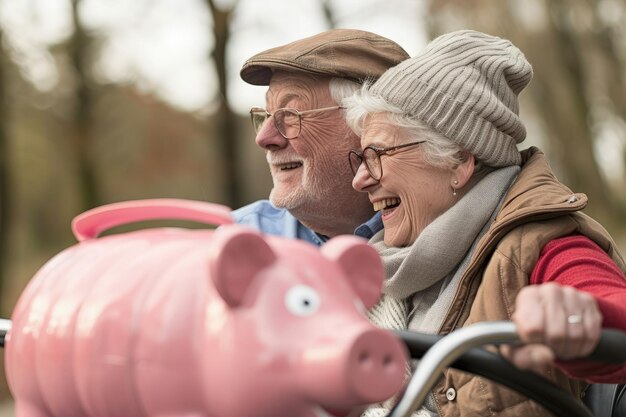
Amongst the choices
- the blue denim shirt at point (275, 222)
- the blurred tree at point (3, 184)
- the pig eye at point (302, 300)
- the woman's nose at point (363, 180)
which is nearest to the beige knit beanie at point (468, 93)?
the woman's nose at point (363, 180)

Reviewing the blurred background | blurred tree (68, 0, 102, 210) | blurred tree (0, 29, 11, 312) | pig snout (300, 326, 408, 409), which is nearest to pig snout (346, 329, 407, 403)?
pig snout (300, 326, 408, 409)

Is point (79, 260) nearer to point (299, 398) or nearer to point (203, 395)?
point (203, 395)

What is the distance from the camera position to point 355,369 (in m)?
1.30

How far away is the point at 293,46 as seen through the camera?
3.51m

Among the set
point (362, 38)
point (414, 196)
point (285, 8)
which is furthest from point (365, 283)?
point (285, 8)

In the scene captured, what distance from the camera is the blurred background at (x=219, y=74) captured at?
487 inches

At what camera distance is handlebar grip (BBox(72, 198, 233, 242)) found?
1.61 meters

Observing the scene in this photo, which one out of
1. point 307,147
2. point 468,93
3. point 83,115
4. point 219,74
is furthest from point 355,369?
point 83,115

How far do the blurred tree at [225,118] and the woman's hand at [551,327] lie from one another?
35.9 ft

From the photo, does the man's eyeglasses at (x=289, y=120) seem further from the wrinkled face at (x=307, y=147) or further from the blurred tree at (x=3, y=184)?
the blurred tree at (x=3, y=184)

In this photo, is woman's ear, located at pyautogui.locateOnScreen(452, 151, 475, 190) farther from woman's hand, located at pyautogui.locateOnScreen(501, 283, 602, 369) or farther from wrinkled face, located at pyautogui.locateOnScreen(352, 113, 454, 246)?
woman's hand, located at pyautogui.locateOnScreen(501, 283, 602, 369)

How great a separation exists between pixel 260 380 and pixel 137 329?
199mm

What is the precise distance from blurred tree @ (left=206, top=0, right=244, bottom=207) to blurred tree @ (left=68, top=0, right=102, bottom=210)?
158 centimetres

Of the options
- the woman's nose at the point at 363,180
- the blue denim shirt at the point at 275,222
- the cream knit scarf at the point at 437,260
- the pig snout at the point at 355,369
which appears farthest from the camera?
the blue denim shirt at the point at 275,222
